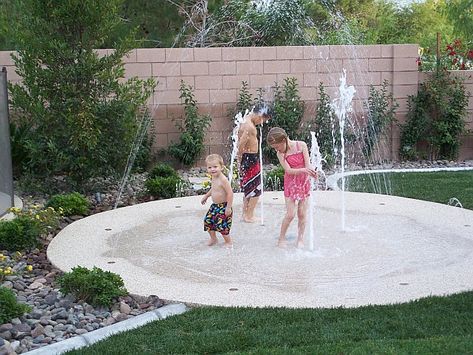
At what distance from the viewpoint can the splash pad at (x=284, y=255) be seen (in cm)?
570

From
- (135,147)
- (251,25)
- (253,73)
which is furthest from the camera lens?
(251,25)

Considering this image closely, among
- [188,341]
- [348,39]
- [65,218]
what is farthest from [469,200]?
[348,39]

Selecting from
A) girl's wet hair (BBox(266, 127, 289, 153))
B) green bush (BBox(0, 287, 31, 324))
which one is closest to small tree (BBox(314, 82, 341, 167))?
girl's wet hair (BBox(266, 127, 289, 153))

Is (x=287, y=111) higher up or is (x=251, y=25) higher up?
(x=251, y=25)

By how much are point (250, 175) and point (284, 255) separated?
1.63m

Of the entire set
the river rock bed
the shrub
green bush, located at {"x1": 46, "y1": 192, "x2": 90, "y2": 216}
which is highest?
green bush, located at {"x1": 46, "y1": 192, "x2": 90, "y2": 216}

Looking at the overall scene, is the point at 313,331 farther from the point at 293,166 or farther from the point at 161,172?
the point at 161,172

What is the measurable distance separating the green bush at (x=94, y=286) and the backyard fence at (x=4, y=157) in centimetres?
314

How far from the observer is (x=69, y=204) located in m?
8.91

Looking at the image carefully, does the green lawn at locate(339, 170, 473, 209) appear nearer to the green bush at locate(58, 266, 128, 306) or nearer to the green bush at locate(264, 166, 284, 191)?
the green bush at locate(264, 166, 284, 191)

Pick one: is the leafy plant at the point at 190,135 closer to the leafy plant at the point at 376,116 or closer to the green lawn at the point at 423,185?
Result: the green lawn at the point at 423,185

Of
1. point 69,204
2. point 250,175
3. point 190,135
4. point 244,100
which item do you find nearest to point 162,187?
point 69,204

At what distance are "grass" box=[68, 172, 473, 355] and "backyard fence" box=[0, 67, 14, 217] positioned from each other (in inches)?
163

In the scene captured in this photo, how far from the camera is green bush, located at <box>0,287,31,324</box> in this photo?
5062mm
